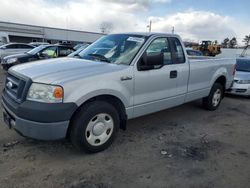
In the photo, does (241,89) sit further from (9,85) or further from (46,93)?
(9,85)

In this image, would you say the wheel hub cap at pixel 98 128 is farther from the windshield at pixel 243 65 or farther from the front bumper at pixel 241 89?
the windshield at pixel 243 65

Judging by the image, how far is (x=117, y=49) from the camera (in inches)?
155

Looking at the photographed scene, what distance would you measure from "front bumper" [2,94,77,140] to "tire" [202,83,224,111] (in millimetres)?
4049

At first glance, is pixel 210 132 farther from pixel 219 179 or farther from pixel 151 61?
pixel 151 61

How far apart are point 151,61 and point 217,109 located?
355 centimetres

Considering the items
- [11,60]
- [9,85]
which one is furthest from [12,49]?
[9,85]

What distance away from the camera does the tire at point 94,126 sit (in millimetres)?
3076

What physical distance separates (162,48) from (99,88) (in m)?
1.79

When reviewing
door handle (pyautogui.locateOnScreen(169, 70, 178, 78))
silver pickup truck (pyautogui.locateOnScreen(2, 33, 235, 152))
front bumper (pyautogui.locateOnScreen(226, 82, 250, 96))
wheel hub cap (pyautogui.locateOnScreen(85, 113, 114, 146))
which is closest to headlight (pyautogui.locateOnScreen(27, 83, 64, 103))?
silver pickup truck (pyautogui.locateOnScreen(2, 33, 235, 152))

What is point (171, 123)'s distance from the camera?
4.94m

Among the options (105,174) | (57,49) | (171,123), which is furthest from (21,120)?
(57,49)

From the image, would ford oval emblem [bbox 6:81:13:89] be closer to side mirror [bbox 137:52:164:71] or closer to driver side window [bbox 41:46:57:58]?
side mirror [bbox 137:52:164:71]

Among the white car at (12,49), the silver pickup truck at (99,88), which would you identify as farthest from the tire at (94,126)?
the white car at (12,49)

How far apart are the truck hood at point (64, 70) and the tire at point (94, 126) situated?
457mm
